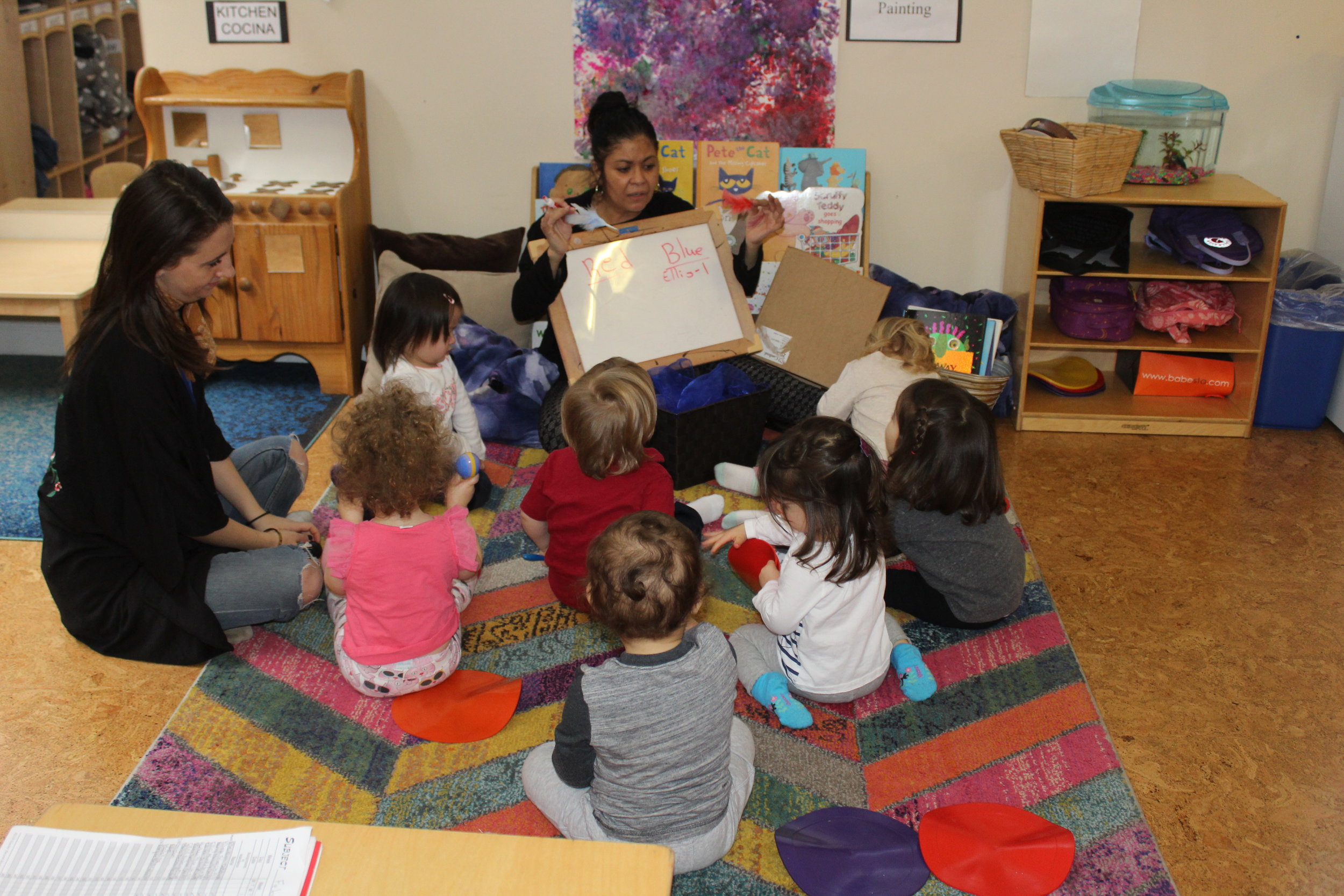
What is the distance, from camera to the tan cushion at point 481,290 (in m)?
3.57

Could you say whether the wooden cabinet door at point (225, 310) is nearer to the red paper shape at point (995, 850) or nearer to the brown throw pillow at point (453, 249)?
the brown throw pillow at point (453, 249)

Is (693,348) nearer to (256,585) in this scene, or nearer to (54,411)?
(256,585)

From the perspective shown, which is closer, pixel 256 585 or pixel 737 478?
pixel 256 585

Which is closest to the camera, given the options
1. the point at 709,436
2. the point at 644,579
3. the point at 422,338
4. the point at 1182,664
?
the point at 644,579

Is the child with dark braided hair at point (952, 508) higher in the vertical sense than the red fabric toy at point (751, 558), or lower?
higher

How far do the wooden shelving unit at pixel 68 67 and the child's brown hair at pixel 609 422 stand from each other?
3305mm

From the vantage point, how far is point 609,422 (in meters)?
2.13

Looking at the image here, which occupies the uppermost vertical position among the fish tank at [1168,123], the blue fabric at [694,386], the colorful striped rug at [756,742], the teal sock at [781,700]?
the fish tank at [1168,123]

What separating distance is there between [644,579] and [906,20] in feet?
9.18

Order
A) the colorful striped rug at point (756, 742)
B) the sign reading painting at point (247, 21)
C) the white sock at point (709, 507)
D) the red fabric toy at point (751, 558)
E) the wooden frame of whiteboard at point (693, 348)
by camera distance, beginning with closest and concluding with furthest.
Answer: the colorful striped rug at point (756, 742) < the red fabric toy at point (751, 558) < the white sock at point (709, 507) < the wooden frame of whiteboard at point (693, 348) < the sign reading painting at point (247, 21)

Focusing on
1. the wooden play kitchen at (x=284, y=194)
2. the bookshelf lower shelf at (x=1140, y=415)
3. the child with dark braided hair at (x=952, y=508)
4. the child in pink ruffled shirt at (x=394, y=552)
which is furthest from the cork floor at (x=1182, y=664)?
the wooden play kitchen at (x=284, y=194)

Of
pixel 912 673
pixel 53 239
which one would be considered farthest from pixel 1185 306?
pixel 53 239

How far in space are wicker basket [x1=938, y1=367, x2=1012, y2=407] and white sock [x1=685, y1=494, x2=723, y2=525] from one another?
975 millimetres

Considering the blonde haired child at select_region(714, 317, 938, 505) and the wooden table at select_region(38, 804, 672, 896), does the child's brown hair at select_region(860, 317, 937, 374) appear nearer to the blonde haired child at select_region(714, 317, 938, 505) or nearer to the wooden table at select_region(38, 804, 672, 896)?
the blonde haired child at select_region(714, 317, 938, 505)
